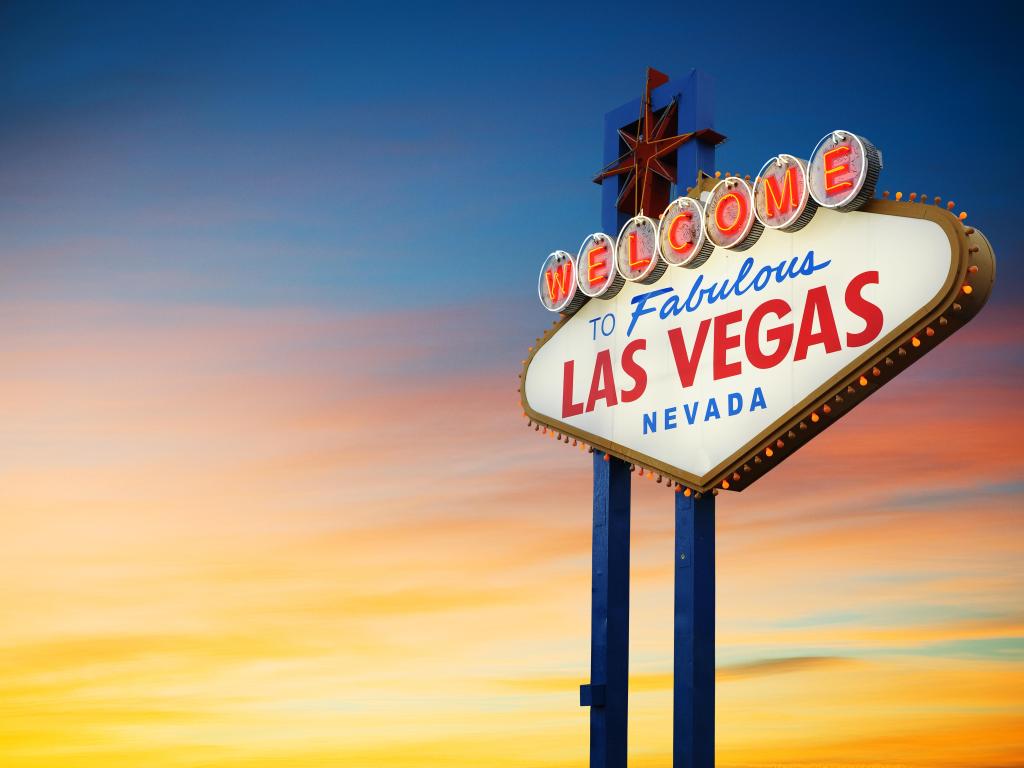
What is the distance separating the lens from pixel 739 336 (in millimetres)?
15742

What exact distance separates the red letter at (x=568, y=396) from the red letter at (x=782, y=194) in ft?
13.7

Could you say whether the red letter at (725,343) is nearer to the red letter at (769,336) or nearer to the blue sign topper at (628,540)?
the red letter at (769,336)

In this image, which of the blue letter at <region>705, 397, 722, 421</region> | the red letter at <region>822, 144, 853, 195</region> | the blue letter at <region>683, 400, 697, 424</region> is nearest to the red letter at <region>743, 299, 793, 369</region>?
the blue letter at <region>705, 397, 722, 421</region>

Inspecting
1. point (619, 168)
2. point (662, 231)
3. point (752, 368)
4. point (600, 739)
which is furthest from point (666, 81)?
point (600, 739)

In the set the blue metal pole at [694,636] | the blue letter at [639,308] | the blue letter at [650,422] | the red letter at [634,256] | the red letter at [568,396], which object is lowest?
the blue metal pole at [694,636]

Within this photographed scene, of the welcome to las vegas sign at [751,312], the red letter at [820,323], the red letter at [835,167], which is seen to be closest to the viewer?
the welcome to las vegas sign at [751,312]

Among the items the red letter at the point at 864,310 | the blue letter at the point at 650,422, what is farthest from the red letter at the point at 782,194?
the blue letter at the point at 650,422

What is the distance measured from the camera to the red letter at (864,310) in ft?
46.4

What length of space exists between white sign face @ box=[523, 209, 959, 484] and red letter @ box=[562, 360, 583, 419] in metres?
0.02

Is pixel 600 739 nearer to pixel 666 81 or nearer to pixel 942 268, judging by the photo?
pixel 942 268

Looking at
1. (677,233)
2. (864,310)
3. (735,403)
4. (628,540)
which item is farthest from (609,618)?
(864,310)

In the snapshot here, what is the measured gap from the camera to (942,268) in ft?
44.5

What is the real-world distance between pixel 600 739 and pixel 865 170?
26.9 ft

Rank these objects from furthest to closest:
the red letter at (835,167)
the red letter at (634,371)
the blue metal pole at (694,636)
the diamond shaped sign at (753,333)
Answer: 1. the red letter at (634,371)
2. the blue metal pole at (694,636)
3. the red letter at (835,167)
4. the diamond shaped sign at (753,333)
